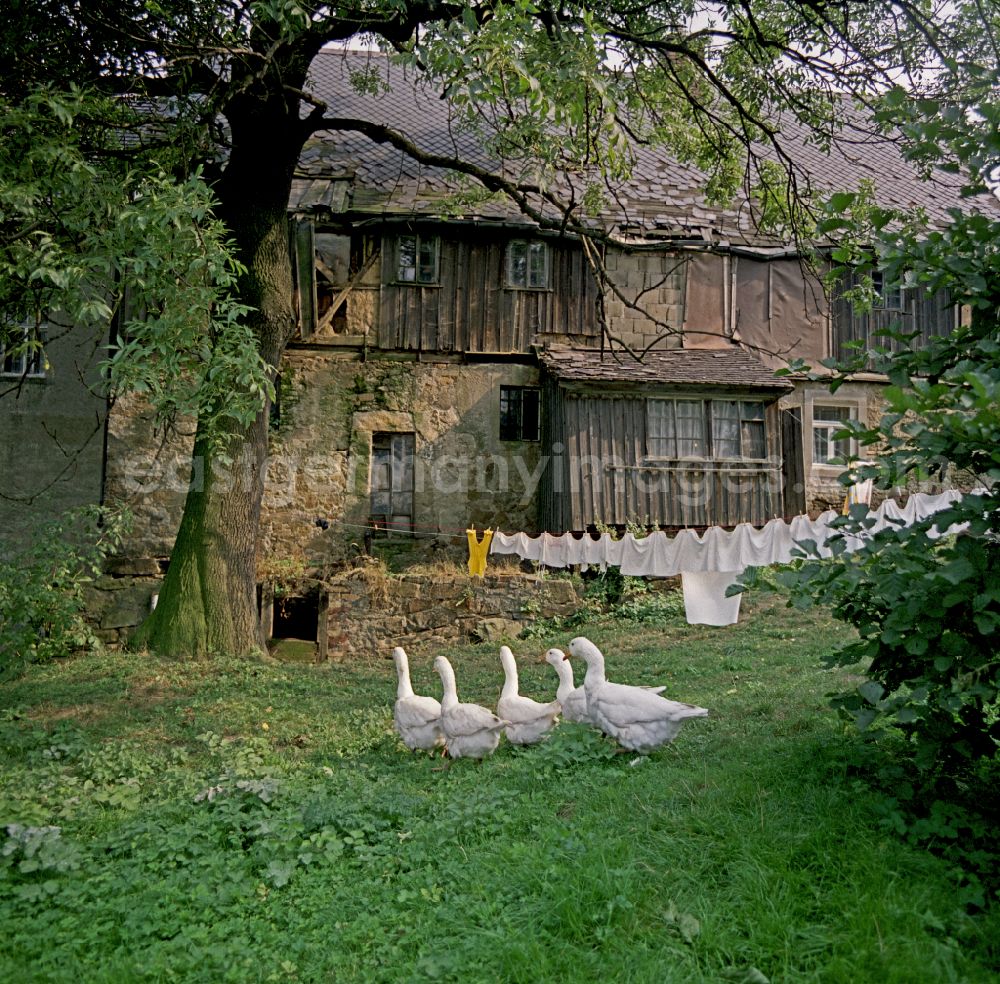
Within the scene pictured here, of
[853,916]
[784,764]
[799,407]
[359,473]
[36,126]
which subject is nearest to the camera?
[853,916]

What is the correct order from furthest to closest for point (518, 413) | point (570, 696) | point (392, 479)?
point (518, 413)
point (392, 479)
point (570, 696)

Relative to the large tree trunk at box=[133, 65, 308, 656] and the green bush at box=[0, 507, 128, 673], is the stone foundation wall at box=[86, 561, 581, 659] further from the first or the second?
the large tree trunk at box=[133, 65, 308, 656]

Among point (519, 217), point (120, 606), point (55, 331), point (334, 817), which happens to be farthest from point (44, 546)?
point (519, 217)

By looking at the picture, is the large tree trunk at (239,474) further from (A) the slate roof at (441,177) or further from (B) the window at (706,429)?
(B) the window at (706,429)

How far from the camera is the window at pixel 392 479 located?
58.0ft

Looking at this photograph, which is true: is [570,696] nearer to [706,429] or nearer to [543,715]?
[543,715]

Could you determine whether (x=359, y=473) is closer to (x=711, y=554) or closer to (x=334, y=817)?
(x=711, y=554)

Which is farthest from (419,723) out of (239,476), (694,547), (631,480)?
(631,480)

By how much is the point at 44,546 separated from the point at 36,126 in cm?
507

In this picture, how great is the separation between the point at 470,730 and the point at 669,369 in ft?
39.5

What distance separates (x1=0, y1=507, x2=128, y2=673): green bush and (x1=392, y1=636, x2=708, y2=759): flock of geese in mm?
5024

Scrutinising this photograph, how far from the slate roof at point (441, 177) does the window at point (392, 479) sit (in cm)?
444

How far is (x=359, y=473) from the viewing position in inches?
694

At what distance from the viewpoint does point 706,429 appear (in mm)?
17141
